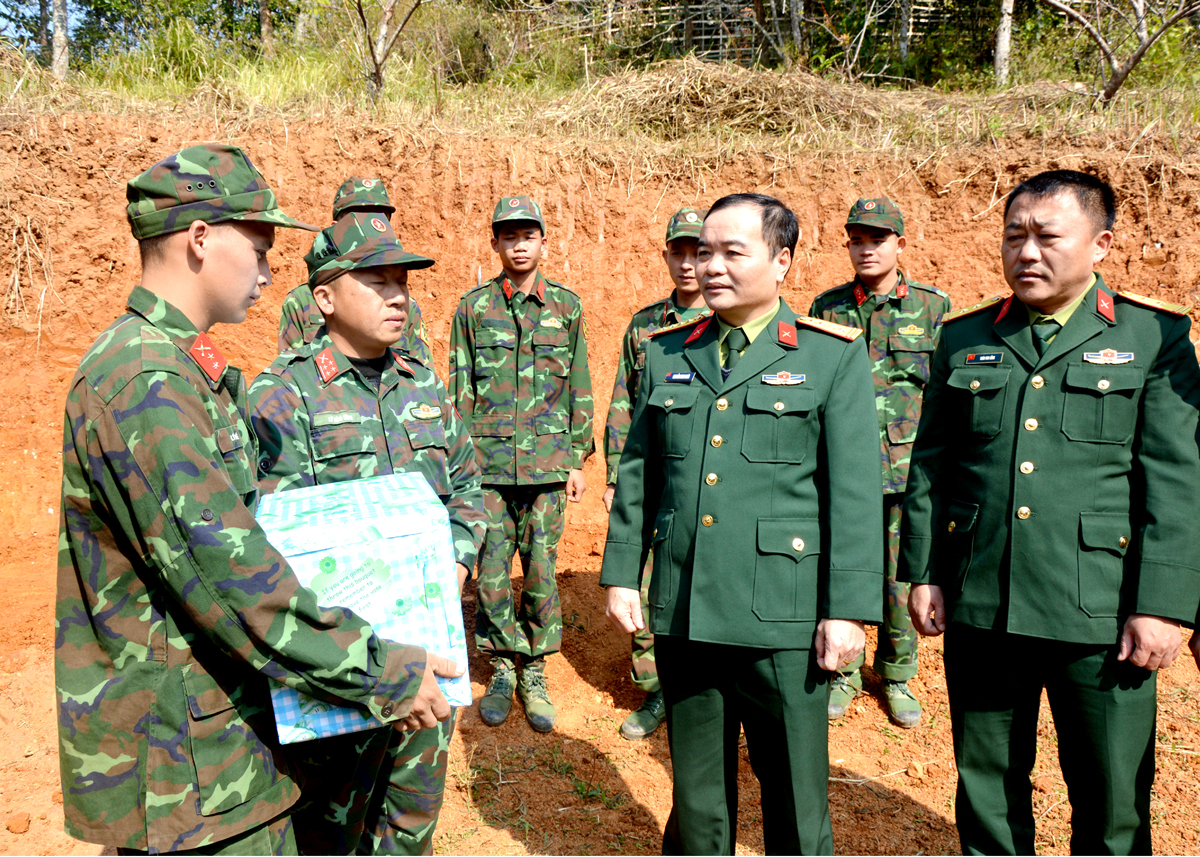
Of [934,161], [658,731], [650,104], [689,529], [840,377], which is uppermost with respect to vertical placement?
[650,104]

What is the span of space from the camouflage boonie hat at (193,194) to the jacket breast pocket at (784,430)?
54.1 inches

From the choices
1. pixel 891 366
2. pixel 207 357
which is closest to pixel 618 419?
pixel 891 366

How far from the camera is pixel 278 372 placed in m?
2.51

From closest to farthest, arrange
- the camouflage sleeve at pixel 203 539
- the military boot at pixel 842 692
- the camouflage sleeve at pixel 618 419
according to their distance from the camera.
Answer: the camouflage sleeve at pixel 203 539 → the military boot at pixel 842 692 → the camouflage sleeve at pixel 618 419

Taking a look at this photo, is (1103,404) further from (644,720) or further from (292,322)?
(292,322)

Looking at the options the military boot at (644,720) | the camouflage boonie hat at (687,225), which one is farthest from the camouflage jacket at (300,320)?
the military boot at (644,720)

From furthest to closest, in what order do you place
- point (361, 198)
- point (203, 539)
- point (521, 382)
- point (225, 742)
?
point (361, 198) < point (521, 382) < point (225, 742) < point (203, 539)

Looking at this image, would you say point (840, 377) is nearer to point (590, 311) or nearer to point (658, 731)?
point (658, 731)

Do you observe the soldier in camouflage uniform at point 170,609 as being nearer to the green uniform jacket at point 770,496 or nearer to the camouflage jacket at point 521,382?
the green uniform jacket at point 770,496

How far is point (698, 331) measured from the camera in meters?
2.60

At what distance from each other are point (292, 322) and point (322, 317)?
0.27 metres

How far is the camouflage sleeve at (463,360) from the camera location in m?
4.40

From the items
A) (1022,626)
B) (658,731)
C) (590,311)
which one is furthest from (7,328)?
(1022,626)

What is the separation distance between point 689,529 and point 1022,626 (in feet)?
3.24
